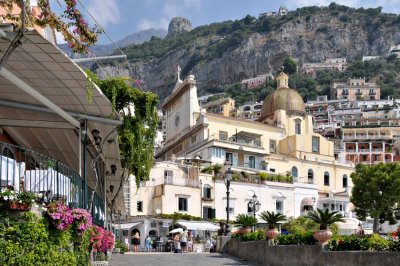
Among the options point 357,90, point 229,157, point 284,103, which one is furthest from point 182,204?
point 357,90

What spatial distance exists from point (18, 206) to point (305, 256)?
8.93 metres

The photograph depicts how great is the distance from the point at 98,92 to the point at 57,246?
3.46 m

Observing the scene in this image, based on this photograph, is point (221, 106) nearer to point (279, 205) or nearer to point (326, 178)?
point (326, 178)

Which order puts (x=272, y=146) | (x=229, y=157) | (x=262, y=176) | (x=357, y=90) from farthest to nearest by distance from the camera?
(x=357, y=90) → (x=272, y=146) → (x=229, y=157) → (x=262, y=176)

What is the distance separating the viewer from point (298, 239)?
15.7 meters

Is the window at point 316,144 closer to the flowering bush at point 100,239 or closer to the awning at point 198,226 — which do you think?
the awning at point 198,226

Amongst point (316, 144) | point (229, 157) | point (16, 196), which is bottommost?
point (16, 196)

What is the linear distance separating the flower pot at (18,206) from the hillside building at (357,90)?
168743mm

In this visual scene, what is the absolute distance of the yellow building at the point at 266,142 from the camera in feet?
198

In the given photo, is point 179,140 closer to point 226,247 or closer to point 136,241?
point 136,241

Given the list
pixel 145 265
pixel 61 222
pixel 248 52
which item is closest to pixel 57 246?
pixel 61 222

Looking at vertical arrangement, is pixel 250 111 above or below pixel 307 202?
above

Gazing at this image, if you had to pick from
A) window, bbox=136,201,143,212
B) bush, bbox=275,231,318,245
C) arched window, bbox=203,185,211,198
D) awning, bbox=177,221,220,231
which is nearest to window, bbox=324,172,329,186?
arched window, bbox=203,185,211,198

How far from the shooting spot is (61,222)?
985 centimetres
